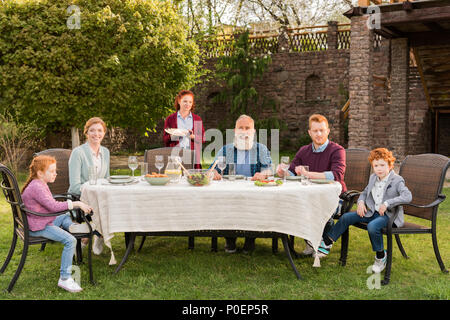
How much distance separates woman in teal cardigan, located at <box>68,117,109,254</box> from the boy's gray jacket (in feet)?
8.36

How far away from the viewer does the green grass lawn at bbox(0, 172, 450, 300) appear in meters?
3.69

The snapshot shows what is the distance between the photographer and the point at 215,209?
384 centimetres

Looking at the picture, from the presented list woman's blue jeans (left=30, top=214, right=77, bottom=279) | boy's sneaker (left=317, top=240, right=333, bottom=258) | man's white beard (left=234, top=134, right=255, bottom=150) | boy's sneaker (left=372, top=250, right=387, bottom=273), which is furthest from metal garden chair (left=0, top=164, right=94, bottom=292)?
boy's sneaker (left=372, top=250, right=387, bottom=273)

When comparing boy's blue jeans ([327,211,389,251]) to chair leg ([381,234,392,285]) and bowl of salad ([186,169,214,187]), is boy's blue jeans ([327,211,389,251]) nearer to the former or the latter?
chair leg ([381,234,392,285])

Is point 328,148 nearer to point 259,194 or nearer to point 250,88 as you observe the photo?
point 259,194

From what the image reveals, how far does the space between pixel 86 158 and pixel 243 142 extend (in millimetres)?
1531

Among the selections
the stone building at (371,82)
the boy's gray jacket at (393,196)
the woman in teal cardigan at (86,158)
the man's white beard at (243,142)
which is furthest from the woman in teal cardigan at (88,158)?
the stone building at (371,82)

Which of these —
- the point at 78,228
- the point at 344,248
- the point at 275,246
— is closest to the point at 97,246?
the point at 78,228

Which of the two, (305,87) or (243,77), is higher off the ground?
(243,77)

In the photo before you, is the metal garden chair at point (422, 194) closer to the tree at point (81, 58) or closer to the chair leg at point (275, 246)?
the chair leg at point (275, 246)

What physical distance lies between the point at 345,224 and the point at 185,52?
9748 mm

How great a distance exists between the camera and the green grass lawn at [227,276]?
369cm

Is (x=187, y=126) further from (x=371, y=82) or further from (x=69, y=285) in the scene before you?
(x=371, y=82)
